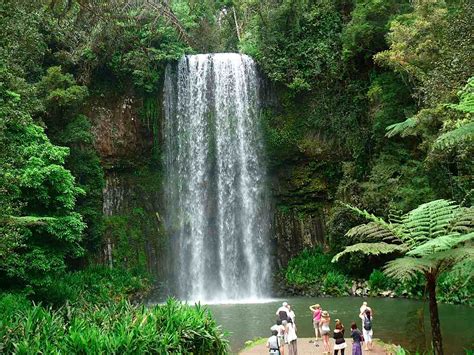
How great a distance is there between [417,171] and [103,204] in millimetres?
13590

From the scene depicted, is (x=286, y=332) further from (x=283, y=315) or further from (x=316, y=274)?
(x=316, y=274)

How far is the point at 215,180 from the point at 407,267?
16.7 meters

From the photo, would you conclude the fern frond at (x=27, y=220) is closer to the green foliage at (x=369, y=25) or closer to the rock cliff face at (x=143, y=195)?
the rock cliff face at (x=143, y=195)

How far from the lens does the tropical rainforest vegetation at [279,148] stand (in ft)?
26.7

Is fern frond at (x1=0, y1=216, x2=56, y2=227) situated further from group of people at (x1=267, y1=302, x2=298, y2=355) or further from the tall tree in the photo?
the tall tree

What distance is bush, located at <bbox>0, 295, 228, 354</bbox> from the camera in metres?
7.04

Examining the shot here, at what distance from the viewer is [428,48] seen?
16094 mm

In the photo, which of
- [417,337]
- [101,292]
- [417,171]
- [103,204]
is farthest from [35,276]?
[417,171]

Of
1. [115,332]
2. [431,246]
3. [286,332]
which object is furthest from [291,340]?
Result: [431,246]

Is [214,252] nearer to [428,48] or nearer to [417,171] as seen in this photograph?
[417,171]

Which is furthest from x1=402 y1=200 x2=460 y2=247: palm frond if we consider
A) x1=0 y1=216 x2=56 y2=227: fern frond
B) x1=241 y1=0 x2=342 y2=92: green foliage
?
x1=241 y1=0 x2=342 y2=92: green foliage

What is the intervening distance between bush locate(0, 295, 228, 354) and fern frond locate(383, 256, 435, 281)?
11.7ft

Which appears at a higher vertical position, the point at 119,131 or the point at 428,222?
the point at 119,131

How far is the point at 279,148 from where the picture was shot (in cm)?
2358
